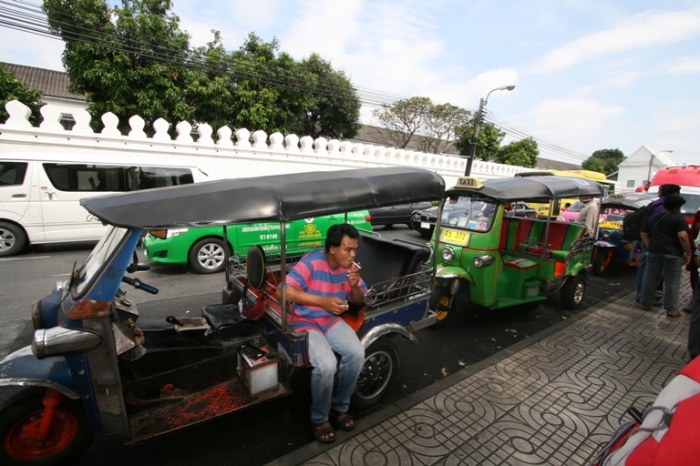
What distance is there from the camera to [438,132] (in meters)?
30.6

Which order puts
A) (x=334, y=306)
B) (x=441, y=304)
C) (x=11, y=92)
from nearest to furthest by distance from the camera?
(x=334, y=306) < (x=441, y=304) < (x=11, y=92)

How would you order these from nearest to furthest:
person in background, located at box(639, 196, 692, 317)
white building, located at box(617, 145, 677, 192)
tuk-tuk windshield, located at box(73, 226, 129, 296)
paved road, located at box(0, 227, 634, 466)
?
tuk-tuk windshield, located at box(73, 226, 129, 296)
paved road, located at box(0, 227, 634, 466)
person in background, located at box(639, 196, 692, 317)
white building, located at box(617, 145, 677, 192)

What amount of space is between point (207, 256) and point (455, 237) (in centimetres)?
474

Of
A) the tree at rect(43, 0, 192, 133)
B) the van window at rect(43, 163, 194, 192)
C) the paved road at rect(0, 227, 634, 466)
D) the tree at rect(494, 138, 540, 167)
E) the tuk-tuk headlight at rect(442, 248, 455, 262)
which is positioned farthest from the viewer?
the tree at rect(494, 138, 540, 167)

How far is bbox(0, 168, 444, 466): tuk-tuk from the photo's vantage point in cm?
209

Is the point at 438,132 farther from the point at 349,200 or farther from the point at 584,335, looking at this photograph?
the point at 349,200

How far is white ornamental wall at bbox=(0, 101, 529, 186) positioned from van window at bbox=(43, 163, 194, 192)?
374 millimetres

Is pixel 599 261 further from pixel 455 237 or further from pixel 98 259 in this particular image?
pixel 98 259

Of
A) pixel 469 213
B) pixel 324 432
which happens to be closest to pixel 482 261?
pixel 469 213

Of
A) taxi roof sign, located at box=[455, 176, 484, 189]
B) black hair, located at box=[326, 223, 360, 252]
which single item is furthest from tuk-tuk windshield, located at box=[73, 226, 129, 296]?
taxi roof sign, located at box=[455, 176, 484, 189]

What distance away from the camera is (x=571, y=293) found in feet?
18.4

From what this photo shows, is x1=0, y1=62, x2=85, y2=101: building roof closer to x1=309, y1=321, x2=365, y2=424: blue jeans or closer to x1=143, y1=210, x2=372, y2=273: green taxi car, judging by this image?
x1=143, y1=210, x2=372, y2=273: green taxi car

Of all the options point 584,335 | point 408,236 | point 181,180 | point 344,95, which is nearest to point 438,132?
point 344,95

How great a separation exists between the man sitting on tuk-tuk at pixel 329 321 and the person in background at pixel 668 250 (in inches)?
202
